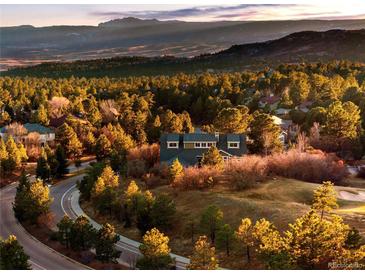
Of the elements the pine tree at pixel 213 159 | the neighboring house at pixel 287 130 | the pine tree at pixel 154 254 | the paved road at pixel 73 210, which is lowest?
the paved road at pixel 73 210

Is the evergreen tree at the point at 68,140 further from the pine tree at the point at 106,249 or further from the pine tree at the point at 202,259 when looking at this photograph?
the pine tree at the point at 202,259

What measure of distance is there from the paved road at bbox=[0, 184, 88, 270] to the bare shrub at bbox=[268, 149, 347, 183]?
22.4m

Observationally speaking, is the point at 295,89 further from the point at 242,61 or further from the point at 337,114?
the point at 242,61

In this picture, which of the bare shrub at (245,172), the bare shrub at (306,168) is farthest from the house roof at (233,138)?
the bare shrub at (306,168)

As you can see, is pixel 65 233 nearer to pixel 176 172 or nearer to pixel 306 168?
pixel 176 172

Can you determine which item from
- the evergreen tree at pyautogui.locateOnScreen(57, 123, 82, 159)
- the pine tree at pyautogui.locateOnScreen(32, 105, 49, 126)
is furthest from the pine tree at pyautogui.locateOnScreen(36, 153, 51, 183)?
the pine tree at pyautogui.locateOnScreen(32, 105, 49, 126)

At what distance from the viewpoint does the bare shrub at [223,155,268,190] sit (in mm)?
40844

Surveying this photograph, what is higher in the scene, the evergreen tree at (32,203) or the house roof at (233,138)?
the house roof at (233,138)

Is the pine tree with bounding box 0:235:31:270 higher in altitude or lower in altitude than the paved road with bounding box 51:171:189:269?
higher

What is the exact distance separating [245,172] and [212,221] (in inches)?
392

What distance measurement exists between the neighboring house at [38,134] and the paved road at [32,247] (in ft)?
66.0

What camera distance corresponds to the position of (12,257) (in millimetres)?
26594

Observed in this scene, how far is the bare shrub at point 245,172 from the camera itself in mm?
40844

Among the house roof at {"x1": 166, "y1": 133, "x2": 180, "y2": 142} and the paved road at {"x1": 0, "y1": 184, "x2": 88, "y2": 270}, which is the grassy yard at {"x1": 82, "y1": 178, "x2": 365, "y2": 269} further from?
the house roof at {"x1": 166, "y1": 133, "x2": 180, "y2": 142}
